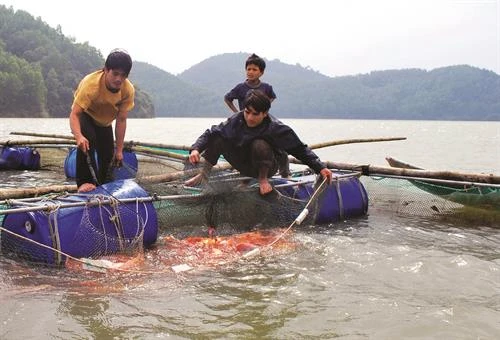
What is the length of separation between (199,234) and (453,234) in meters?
3.39

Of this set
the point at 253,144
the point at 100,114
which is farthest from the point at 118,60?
the point at 253,144

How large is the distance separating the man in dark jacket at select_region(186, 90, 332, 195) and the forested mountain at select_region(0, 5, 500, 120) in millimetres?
92020

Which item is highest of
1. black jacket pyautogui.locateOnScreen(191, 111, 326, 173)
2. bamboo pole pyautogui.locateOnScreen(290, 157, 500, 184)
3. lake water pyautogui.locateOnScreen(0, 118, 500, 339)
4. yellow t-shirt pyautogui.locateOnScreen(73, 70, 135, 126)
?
yellow t-shirt pyautogui.locateOnScreen(73, 70, 135, 126)

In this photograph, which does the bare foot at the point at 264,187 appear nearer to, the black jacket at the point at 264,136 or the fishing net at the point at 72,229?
the black jacket at the point at 264,136

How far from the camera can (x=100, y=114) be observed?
231 inches

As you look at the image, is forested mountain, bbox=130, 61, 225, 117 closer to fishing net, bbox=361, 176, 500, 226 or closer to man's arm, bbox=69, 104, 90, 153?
fishing net, bbox=361, 176, 500, 226

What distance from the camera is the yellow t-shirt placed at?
5.58 m

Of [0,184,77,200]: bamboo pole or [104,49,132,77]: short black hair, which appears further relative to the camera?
[0,184,77,200]: bamboo pole

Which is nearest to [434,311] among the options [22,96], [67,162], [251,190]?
[251,190]

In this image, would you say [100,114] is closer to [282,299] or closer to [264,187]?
[264,187]

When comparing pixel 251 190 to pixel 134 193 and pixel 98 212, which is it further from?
pixel 98 212

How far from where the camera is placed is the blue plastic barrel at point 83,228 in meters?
4.48

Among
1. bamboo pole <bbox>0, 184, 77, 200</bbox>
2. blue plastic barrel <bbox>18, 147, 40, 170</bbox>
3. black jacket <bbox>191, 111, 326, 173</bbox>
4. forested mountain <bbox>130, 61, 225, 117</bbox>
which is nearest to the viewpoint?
bamboo pole <bbox>0, 184, 77, 200</bbox>

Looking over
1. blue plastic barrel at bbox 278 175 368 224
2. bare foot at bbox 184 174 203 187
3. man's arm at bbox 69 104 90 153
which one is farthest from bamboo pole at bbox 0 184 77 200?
blue plastic barrel at bbox 278 175 368 224
